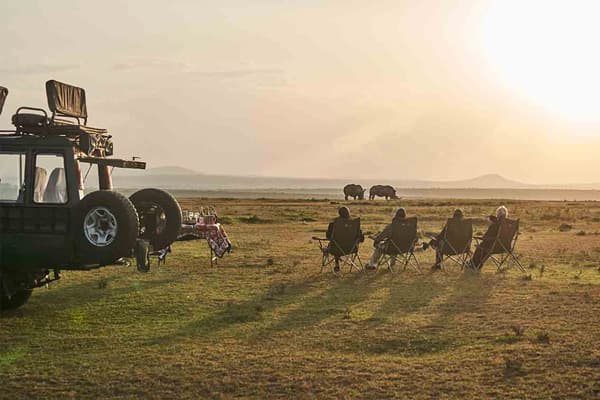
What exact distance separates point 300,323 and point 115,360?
2.51 meters

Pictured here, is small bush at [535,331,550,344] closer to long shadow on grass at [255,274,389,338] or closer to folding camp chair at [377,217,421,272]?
long shadow on grass at [255,274,389,338]

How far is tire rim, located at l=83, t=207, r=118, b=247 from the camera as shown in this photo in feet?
Result: 26.6

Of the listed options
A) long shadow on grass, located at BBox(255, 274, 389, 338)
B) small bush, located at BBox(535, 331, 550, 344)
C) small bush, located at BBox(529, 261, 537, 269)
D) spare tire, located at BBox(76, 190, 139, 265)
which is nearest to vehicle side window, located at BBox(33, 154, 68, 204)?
spare tire, located at BBox(76, 190, 139, 265)

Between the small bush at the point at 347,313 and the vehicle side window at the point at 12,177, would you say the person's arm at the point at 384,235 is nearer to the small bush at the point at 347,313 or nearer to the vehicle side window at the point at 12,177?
the small bush at the point at 347,313

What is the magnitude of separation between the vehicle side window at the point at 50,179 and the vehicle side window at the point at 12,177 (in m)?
0.15

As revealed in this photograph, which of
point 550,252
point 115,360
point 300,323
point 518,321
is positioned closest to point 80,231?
point 115,360

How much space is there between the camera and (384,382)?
6.42m

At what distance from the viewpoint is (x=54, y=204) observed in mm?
8312

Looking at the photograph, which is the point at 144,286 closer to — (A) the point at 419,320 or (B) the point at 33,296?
(B) the point at 33,296

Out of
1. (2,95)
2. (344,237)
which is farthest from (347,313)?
(2,95)

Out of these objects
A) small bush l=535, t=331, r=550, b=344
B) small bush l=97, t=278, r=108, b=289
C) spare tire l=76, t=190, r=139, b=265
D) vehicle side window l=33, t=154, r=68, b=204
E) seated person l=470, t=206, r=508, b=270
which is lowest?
small bush l=97, t=278, r=108, b=289

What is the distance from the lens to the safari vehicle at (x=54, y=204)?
8125mm

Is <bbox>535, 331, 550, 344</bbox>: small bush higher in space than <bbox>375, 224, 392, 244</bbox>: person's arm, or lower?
lower

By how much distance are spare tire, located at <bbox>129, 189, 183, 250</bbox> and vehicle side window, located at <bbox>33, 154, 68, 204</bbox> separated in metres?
1.56
